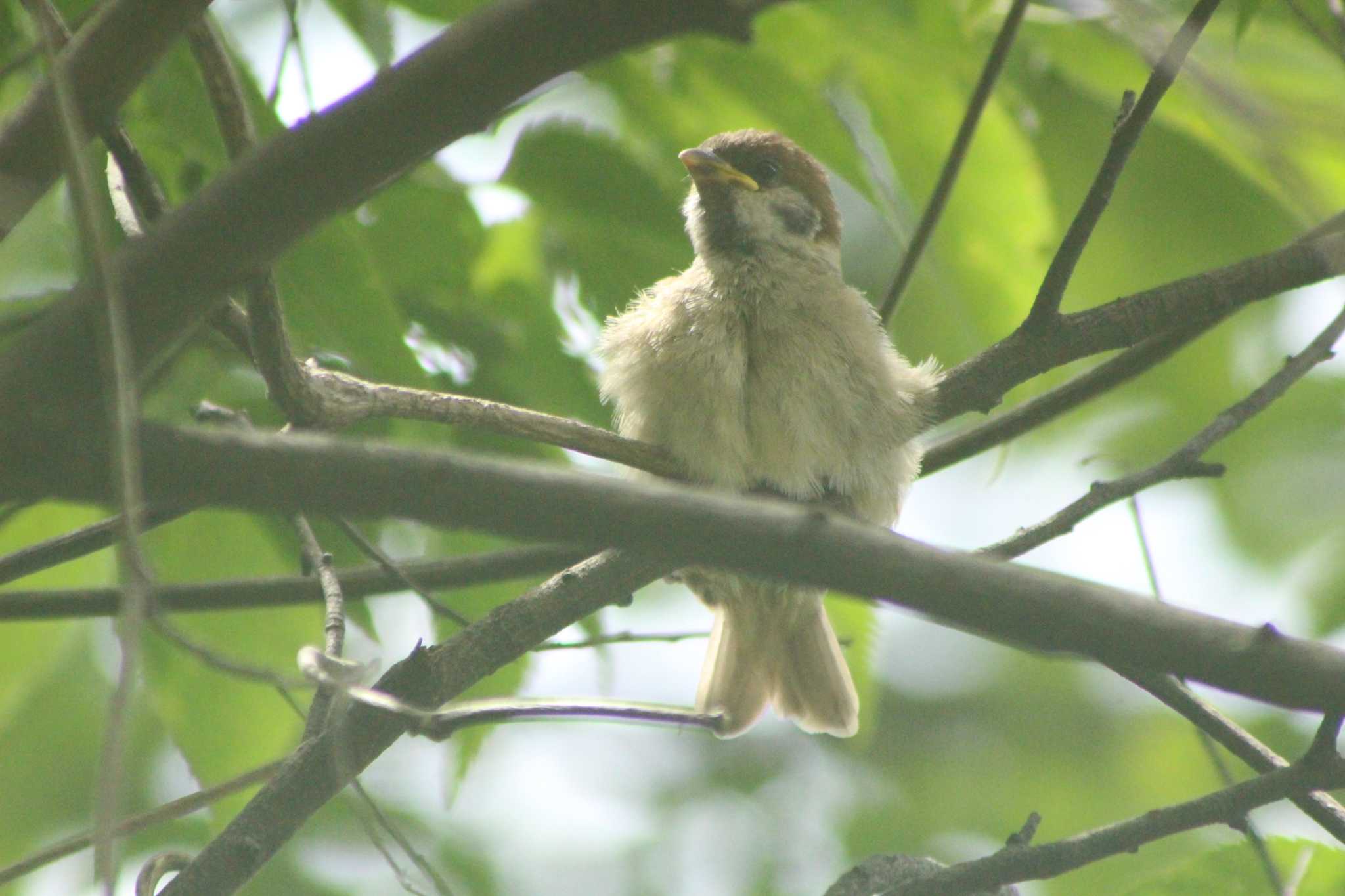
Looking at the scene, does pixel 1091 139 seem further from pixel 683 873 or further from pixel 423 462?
pixel 683 873

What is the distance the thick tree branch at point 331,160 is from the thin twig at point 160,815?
0.81 m

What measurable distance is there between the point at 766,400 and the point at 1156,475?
1.04 m

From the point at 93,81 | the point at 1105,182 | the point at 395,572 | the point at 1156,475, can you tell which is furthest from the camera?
the point at 395,572

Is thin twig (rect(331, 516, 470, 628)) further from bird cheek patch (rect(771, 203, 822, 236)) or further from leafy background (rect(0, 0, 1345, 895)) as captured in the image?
bird cheek patch (rect(771, 203, 822, 236))

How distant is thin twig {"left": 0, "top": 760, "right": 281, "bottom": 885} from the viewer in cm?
187

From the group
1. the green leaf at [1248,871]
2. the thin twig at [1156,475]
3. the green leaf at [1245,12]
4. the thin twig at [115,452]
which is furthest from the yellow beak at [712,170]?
the thin twig at [115,452]

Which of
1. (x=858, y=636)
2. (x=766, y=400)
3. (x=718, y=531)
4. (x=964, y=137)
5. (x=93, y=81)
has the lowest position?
(x=718, y=531)

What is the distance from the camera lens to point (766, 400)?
3254 mm

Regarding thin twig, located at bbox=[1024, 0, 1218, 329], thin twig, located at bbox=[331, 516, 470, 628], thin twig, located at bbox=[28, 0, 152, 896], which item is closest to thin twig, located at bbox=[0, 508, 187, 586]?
thin twig, located at bbox=[331, 516, 470, 628]

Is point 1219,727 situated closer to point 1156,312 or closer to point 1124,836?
point 1124,836

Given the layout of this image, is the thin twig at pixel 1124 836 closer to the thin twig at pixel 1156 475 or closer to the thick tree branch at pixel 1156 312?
the thin twig at pixel 1156 475

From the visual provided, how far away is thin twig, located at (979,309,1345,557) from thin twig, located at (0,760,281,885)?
1.33 metres

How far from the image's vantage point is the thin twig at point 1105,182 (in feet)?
6.68

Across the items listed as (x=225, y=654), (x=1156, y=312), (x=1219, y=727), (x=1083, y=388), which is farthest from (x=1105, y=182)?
(x=225, y=654)
